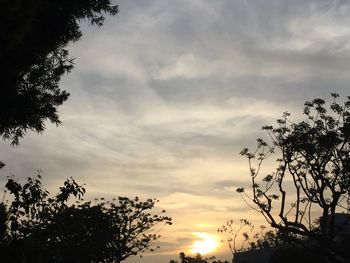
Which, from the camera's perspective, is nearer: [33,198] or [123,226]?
[33,198]


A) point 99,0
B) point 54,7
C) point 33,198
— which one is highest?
point 99,0

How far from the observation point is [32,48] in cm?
1338

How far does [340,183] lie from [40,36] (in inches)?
855

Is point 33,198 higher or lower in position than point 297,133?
lower

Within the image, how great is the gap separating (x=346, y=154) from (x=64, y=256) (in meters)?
27.6

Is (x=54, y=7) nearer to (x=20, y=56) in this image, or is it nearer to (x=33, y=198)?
(x=20, y=56)

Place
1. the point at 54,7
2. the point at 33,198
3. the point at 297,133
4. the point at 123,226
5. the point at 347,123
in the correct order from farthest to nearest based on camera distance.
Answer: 1. the point at 123,226
2. the point at 297,133
3. the point at 347,123
4. the point at 54,7
5. the point at 33,198

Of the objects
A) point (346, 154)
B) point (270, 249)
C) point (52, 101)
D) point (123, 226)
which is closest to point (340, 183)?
point (346, 154)

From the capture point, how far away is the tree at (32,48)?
32.2 ft

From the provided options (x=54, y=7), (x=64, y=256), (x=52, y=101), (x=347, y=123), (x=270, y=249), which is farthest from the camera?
(x=270, y=249)

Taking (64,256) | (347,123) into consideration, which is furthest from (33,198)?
(64,256)

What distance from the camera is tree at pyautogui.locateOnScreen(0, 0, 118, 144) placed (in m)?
9.82

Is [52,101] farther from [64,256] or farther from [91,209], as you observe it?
[91,209]

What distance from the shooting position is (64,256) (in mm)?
42438
